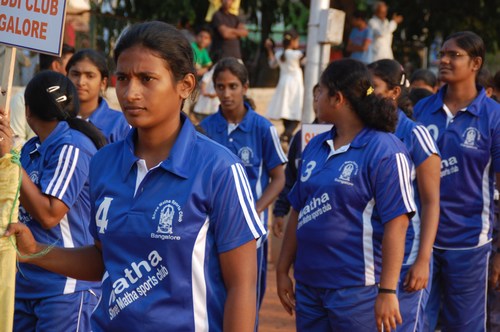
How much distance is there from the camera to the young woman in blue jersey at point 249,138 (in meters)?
8.27

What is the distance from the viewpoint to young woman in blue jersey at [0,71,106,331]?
15.9ft

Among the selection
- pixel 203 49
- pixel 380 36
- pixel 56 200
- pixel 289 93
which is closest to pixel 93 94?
pixel 56 200

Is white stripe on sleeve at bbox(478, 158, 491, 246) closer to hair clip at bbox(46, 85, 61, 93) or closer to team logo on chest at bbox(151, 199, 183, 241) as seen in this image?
hair clip at bbox(46, 85, 61, 93)

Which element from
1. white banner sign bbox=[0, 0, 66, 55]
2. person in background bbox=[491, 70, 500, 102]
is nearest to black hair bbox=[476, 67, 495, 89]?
person in background bbox=[491, 70, 500, 102]

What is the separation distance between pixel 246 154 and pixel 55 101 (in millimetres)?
3280

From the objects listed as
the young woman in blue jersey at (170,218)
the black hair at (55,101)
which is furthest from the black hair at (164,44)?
the black hair at (55,101)

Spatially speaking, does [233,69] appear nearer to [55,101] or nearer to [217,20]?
[55,101]

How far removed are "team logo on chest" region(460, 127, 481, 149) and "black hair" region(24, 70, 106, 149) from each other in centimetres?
273

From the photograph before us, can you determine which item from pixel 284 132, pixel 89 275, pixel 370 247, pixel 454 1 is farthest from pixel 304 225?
pixel 454 1

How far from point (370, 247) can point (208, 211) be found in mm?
1907

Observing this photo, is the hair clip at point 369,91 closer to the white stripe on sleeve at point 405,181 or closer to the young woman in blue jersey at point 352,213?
Result: the young woman in blue jersey at point 352,213

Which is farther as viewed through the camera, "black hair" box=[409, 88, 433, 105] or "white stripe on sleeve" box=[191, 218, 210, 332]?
"black hair" box=[409, 88, 433, 105]

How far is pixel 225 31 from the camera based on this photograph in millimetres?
15844

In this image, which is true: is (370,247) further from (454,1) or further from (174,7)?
(454,1)
